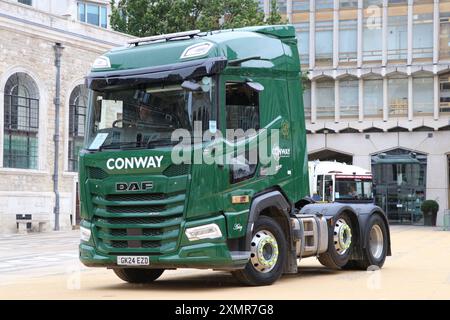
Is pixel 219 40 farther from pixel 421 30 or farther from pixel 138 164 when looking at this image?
pixel 421 30

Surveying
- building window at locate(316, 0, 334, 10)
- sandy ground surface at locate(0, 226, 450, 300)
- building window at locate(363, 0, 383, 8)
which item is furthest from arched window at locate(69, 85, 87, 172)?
building window at locate(363, 0, 383, 8)

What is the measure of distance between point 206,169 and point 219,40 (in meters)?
1.92

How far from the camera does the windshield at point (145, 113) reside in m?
11.4

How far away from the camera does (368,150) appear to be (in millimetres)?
55000

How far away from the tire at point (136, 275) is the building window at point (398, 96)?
142ft

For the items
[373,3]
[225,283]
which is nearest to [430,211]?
[373,3]

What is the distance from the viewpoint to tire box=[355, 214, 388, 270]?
15109 mm

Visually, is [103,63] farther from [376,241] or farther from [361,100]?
[361,100]

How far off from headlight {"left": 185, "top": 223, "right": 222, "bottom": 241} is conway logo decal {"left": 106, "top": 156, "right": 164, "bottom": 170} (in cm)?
100

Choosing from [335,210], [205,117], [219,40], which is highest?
[219,40]

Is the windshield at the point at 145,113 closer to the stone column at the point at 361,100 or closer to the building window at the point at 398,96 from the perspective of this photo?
the stone column at the point at 361,100
